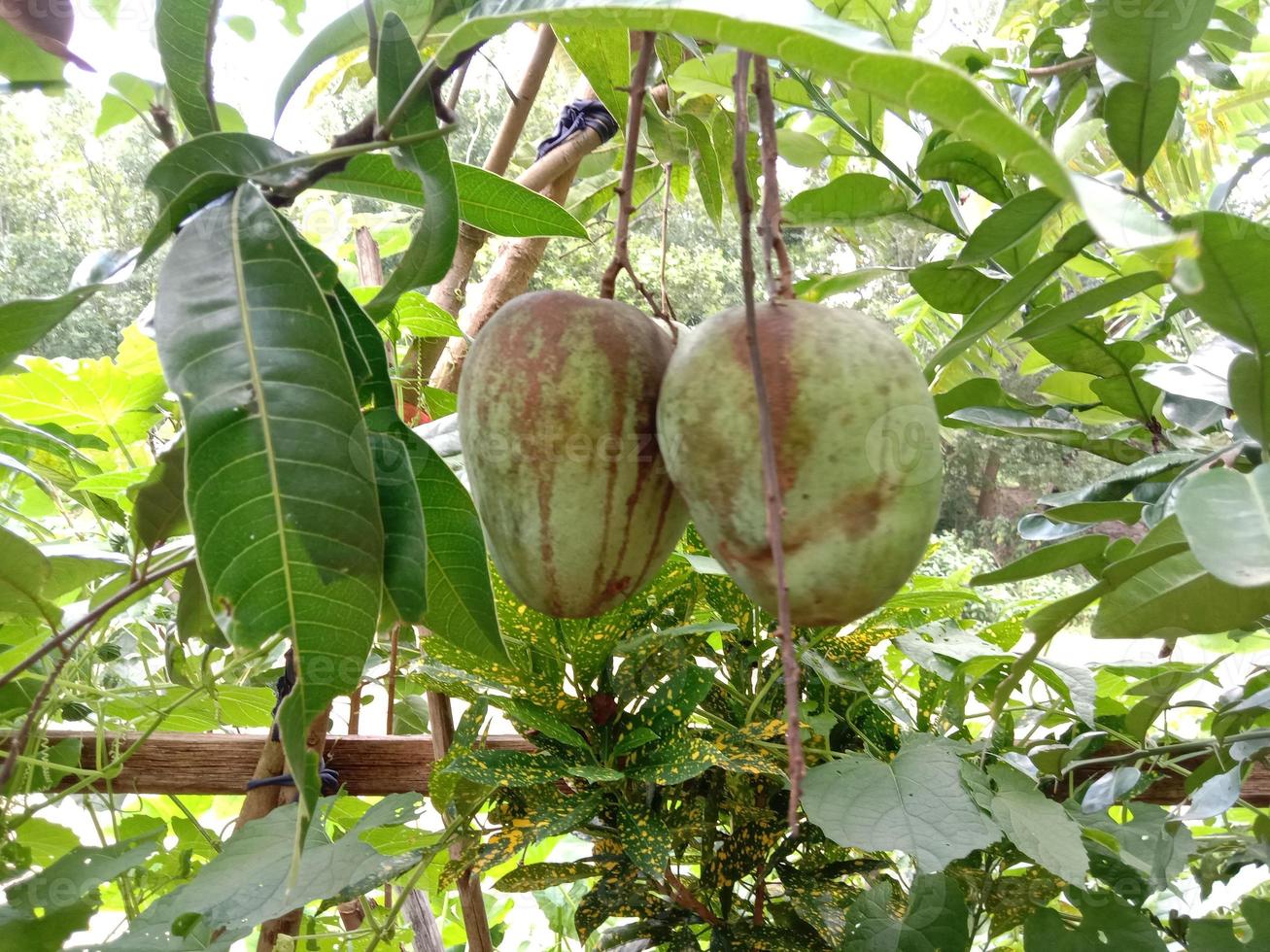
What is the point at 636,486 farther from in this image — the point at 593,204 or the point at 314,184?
the point at 593,204

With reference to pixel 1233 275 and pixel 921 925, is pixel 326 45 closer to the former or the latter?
pixel 1233 275

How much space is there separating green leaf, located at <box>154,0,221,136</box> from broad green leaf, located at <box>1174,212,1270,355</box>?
492 millimetres

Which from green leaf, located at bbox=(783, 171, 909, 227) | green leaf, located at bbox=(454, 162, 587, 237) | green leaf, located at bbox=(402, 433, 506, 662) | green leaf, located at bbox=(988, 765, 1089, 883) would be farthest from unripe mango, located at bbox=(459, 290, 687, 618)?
green leaf, located at bbox=(988, 765, 1089, 883)

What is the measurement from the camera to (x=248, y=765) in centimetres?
92

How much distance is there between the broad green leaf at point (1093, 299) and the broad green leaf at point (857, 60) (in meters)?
0.26

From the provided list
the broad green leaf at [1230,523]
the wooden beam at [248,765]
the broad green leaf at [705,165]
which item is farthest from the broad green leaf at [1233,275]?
the wooden beam at [248,765]

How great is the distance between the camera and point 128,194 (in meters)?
5.15

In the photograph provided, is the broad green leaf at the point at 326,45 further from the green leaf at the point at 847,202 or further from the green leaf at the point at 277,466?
the green leaf at the point at 847,202

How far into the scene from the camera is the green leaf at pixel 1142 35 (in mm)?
560

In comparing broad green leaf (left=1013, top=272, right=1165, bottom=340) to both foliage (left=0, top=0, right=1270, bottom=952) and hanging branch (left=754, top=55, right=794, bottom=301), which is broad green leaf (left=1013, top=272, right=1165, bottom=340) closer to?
foliage (left=0, top=0, right=1270, bottom=952)

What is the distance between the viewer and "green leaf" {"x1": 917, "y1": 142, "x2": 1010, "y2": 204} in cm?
68

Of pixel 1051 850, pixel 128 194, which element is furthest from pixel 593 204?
pixel 128 194

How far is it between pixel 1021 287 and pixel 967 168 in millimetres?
245

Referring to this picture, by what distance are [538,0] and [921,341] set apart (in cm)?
164
